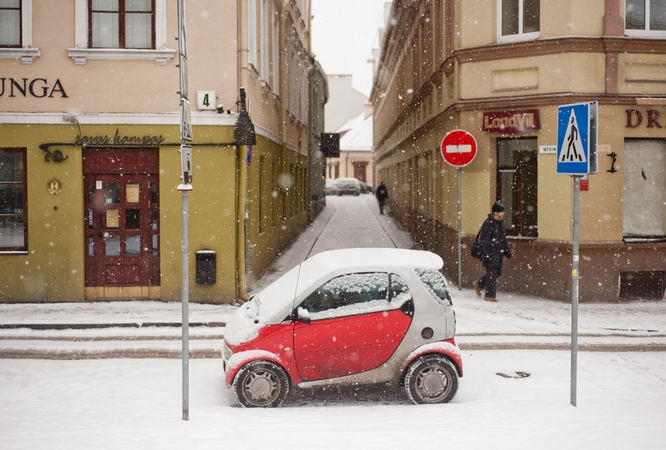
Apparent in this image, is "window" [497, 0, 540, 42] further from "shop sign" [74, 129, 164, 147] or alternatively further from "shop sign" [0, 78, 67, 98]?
"shop sign" [0, 78, 67, 98]

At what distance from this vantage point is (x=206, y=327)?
11031 mm

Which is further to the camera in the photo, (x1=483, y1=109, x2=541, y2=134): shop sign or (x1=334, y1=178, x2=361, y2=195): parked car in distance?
(x1=334, y1=178, x2=361, y2=195): parked car in distance

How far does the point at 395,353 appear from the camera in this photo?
725 cm

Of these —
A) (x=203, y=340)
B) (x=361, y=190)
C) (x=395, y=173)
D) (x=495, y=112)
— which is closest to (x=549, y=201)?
(x=495, y=112)

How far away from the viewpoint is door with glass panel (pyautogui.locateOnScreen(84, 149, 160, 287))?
12867 millimetres

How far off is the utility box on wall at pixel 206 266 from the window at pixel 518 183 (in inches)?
236

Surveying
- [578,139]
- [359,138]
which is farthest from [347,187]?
[578,139]

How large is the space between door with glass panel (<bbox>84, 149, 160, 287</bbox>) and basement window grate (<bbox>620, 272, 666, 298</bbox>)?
28.9 ft

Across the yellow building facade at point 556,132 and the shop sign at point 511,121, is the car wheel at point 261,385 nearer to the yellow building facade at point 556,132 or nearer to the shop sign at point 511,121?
the yellow building facade at point 556,132

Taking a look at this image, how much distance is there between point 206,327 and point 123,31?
580 cm

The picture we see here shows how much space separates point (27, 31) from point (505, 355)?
32.7ft

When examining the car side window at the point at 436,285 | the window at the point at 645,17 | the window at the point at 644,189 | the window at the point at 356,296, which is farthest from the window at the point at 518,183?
the window at the point at 356,296

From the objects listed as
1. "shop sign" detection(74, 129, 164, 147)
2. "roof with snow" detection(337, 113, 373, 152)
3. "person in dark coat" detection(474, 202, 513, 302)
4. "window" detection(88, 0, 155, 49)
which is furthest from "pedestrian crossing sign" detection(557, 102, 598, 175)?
"roof with snow" detection(337, 113, 373, 152)

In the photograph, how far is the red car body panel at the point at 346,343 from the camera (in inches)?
281
